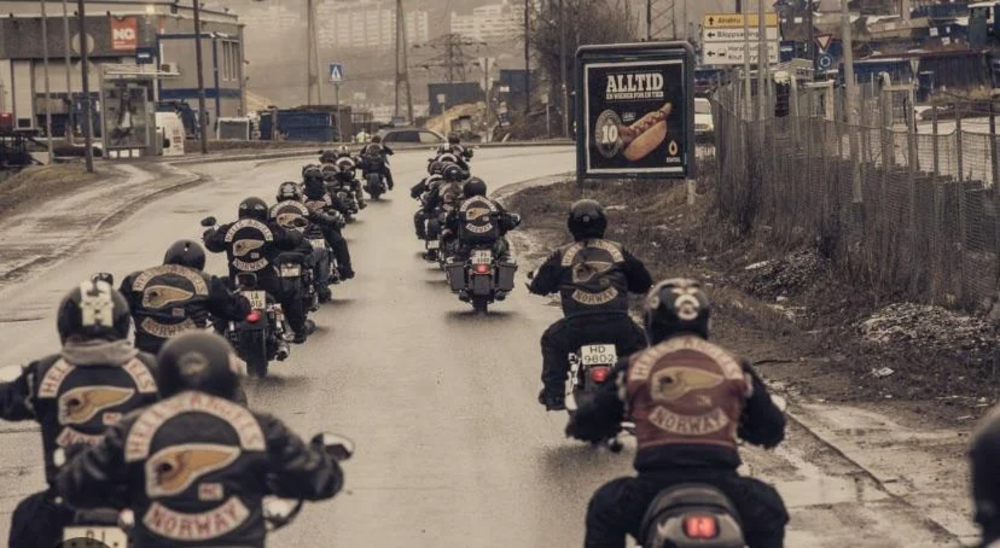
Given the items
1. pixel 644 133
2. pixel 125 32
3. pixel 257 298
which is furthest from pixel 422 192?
pixel 125 32

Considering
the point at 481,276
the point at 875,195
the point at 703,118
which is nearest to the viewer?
the point at 875,195

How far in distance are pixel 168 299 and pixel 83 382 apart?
4.69 m

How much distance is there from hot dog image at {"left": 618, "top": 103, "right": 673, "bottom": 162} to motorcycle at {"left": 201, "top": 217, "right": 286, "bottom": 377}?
1541 cm

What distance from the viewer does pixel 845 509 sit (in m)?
11.4

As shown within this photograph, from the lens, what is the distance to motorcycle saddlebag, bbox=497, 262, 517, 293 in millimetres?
22391

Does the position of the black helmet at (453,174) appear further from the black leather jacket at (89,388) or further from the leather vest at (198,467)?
the leather vest at (198,467)

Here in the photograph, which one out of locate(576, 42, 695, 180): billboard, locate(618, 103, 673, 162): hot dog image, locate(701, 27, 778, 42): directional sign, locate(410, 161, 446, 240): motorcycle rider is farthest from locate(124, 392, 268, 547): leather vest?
locate(701, 27, 778, 42): directional sign

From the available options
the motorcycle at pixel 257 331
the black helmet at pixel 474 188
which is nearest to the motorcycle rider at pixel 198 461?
the motorcycle at pixel 257 331

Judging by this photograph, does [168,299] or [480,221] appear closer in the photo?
[168,299]

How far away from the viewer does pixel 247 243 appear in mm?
17266

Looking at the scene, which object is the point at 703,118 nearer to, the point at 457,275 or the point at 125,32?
the point at 457,275

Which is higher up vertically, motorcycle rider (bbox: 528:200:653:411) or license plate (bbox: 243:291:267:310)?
motorcycle rider (bbox: 528:200:653:411)

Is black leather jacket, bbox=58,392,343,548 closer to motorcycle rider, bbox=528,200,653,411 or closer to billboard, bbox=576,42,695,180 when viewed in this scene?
motorcycle rider, bbox=528,200,653,411

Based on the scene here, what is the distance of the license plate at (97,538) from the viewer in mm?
7613
